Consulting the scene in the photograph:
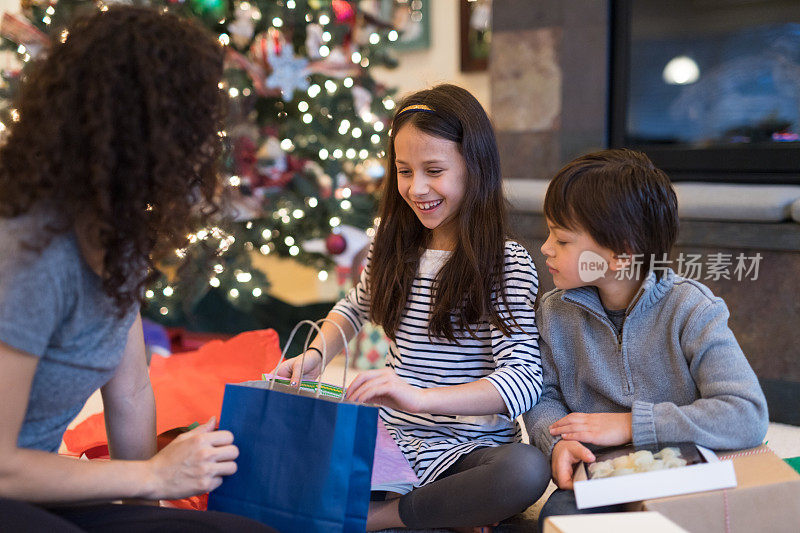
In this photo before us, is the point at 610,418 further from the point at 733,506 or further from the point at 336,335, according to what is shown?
the point at 336,335

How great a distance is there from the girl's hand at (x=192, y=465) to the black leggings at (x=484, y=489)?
37 cm

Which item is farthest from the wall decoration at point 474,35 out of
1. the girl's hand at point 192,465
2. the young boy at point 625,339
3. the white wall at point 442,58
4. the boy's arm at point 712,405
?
the girl's hand at point 192,465

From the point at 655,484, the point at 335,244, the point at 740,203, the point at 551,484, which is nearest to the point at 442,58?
the point at 335,244

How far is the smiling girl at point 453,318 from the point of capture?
3.80 feet

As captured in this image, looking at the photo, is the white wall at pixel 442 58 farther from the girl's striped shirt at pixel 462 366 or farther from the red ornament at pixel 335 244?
the girl's striped shirt at pixel 462 366

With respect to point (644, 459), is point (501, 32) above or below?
above

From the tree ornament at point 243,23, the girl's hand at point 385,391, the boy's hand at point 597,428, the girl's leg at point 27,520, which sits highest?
the tree ornament at point 243,23

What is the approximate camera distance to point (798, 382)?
1.81 m

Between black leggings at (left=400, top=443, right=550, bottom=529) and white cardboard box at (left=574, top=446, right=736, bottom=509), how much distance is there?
6.7 inches

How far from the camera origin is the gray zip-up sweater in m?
1.03

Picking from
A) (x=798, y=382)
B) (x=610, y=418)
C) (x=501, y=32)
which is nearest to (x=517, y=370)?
(x=610, y=418)

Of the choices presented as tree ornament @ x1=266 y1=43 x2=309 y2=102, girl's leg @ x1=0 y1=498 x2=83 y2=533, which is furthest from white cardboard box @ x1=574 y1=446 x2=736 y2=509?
tree ornament @ x1=266 y1=43 x2=309 y2=102

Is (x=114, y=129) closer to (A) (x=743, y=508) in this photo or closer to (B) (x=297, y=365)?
(B) (x=297, y=365)

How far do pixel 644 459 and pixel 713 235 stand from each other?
109 cm
